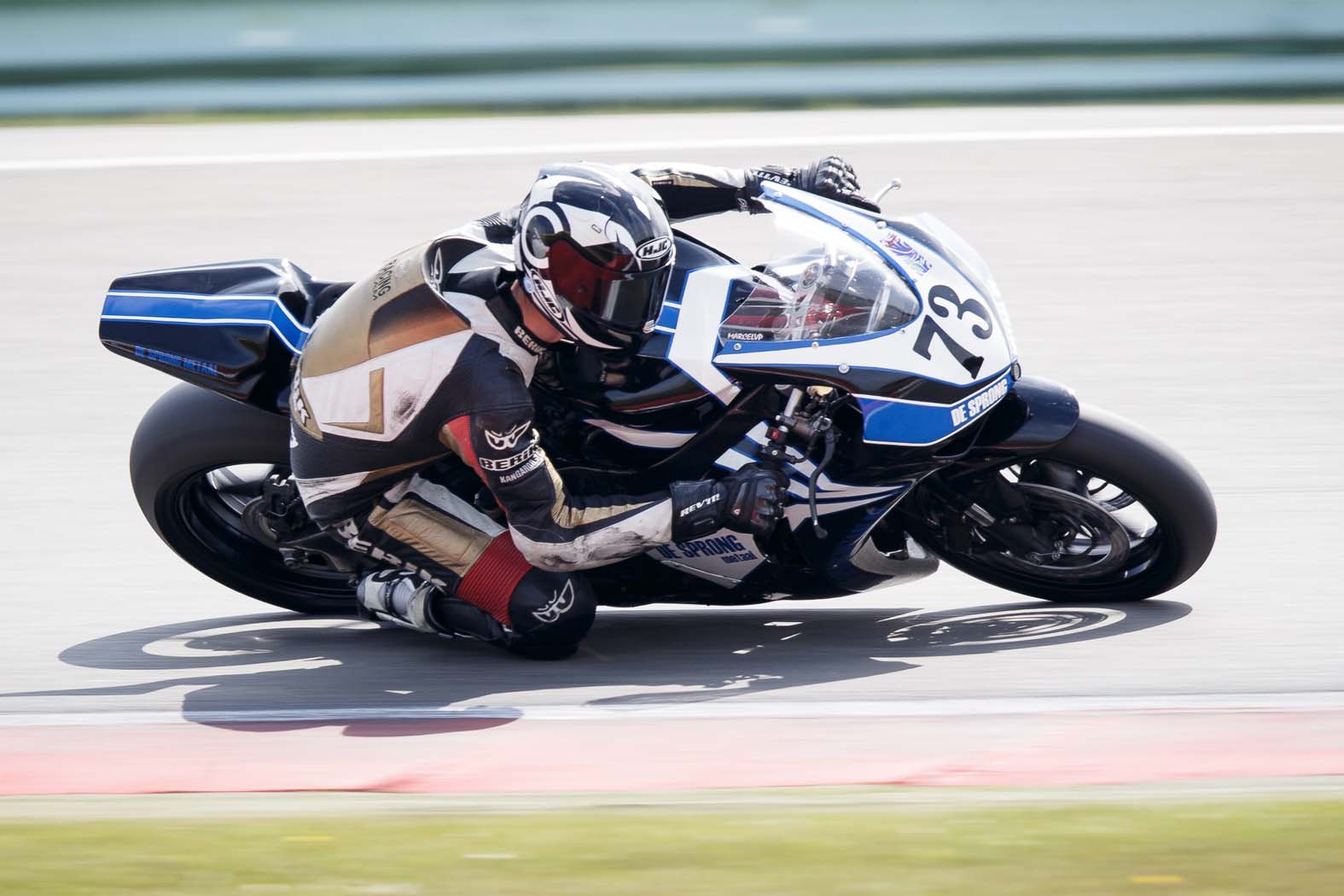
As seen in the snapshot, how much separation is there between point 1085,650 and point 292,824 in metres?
2.28

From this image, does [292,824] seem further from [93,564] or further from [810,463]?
[93,564]

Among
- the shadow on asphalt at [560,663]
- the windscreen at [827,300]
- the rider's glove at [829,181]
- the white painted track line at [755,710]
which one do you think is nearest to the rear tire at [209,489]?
the shadow on asphalt at [560,663]

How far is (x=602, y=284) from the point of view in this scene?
4.36 m

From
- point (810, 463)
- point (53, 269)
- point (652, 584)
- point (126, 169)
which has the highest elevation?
point (126, 169)

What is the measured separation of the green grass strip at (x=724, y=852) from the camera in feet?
11.4

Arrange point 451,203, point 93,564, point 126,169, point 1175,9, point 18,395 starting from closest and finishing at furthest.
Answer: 1. point 93,564
2. point 18,395
3. point 451,203
4. point 126,169
5. point 1175,9

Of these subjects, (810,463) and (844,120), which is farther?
(844,120)

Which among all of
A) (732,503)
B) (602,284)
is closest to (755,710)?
(732,503)

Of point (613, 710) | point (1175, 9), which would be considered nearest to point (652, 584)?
point (613, 710)

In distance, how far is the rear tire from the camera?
17.0 ft

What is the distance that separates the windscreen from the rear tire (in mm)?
1501

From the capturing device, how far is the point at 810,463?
4793mm

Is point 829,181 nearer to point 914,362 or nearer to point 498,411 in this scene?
point 914,362

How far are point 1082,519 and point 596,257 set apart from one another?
161 centimetres
